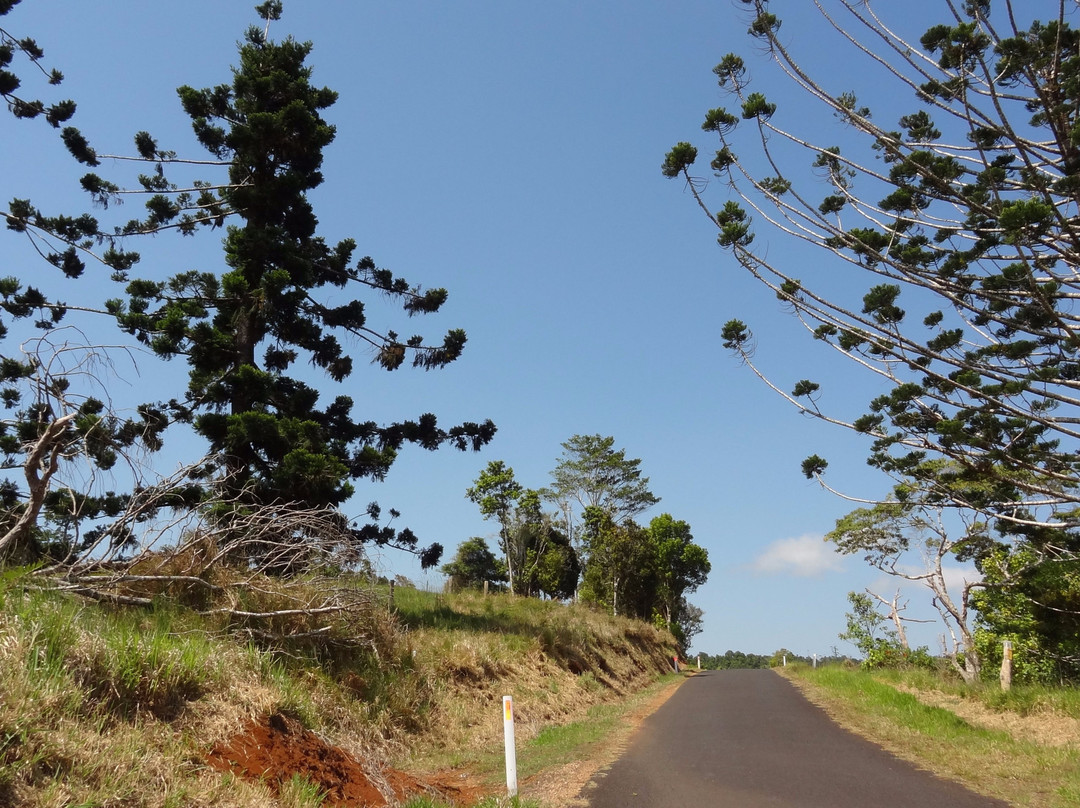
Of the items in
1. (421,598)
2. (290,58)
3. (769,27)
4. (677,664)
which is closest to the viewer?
(769,27)

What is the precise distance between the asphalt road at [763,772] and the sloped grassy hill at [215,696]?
90.5 inches

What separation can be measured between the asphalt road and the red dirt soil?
74.8 inches

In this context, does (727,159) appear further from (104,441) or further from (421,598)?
(421,598)

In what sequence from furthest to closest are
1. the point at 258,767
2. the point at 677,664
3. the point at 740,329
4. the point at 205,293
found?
the point at 677,664 < the point at 205,293 < the point at 740,329 < the point at 258,767

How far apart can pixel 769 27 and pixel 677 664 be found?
34.0m

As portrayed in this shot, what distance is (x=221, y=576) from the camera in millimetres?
8898

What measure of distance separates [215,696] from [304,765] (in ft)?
3.02

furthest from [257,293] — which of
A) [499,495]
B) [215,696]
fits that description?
[499,495]

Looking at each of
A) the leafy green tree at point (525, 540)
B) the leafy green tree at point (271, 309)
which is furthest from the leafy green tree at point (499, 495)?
the leafy green tree at point (271, 309)

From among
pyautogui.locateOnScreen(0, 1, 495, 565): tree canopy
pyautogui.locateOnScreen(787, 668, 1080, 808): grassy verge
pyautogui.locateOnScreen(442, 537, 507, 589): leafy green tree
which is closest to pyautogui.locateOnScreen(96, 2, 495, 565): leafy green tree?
pyautogui.locateOnScreen(0, 1, 495, 565): tree canopy

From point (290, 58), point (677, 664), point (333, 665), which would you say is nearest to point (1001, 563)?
point (333, 665)

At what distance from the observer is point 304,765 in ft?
19.9

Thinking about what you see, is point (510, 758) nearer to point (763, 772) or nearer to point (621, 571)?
point (763, 772)

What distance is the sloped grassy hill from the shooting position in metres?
4.18
